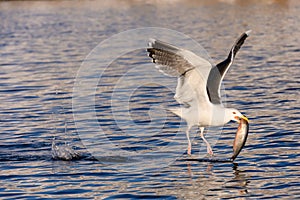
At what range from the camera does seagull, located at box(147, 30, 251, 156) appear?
35.4ft

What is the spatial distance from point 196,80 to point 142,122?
12.0ft

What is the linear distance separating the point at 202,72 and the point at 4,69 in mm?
13466

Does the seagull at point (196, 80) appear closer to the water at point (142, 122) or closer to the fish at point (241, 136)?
the fish at point (241, 136)

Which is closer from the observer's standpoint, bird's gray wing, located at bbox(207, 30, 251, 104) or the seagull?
the seagull

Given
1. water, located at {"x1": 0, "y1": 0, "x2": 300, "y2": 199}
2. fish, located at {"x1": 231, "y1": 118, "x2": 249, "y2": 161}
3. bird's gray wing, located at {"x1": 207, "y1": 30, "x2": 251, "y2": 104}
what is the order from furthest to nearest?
bird's gray wing, located at {"x1": 207, "y1": 30, "x2": 251, "y2": 104}
fish, located at {"x1": 231, "y1": 118, "x2": 249, "y2": 161}
water, located at {"x1": 0, "y1": 0, "x2": 300, "y2": 199}

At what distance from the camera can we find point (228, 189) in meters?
9.81

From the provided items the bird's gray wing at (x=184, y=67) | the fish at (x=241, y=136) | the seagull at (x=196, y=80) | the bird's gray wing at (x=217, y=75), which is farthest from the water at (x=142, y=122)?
the bird's gray wing at (x=184, y=67)

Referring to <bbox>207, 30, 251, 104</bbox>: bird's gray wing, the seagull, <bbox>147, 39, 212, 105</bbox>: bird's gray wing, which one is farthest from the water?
<bbox>147, 39, 212, 105</bbox>: bird's gray wing

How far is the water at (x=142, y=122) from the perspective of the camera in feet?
33.0

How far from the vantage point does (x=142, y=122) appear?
14.7 m

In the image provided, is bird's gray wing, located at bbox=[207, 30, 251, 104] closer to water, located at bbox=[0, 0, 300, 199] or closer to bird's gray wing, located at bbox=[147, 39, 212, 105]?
bird's gray wing, located at bbox=[147, 39, 212, 105]

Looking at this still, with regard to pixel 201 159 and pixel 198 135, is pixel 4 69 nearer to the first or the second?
pixel 198 135

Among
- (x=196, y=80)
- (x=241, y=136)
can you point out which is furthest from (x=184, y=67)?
(x=241, y=136)

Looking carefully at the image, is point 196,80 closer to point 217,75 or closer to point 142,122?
point 217,75
